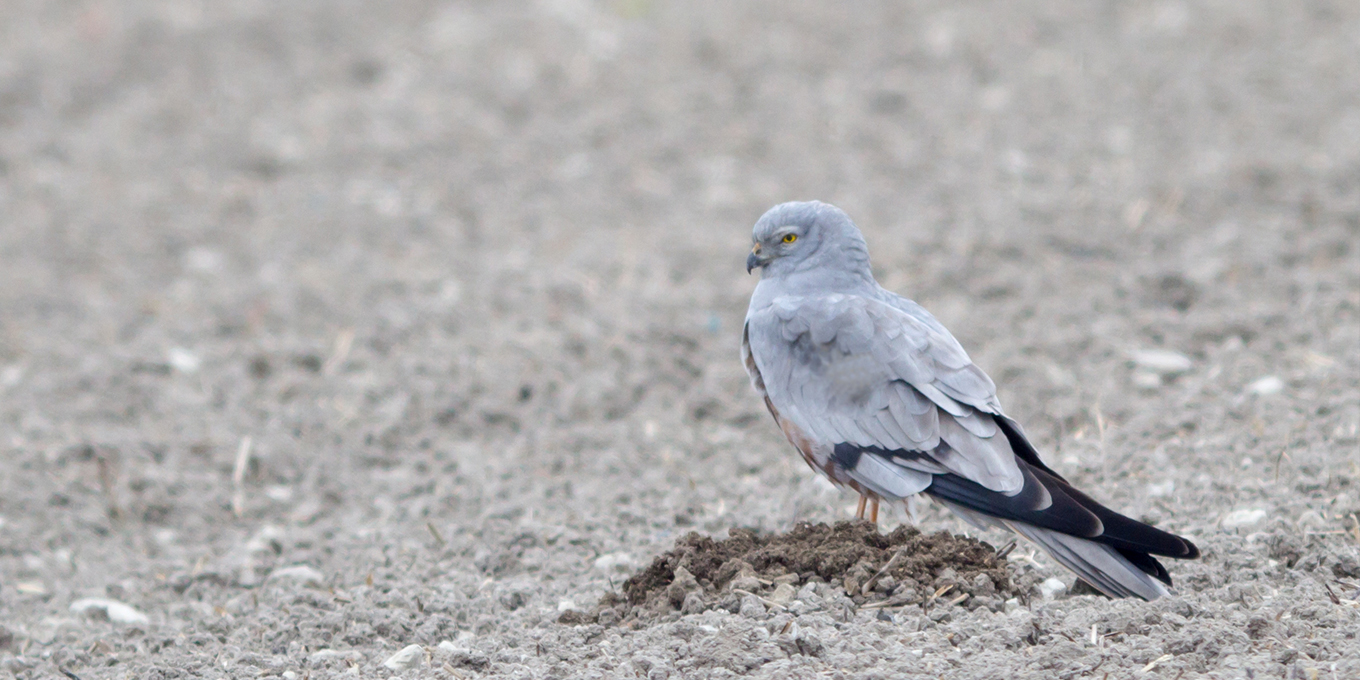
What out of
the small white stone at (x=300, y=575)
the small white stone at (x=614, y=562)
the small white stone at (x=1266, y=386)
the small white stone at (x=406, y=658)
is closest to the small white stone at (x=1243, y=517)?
the small white stone at (x=1266, y=386)

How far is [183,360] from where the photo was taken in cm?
673

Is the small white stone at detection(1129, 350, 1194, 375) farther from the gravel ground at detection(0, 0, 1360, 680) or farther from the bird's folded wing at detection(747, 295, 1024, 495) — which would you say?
the bird's folded wing at detection(747, 295, 1024, 495)

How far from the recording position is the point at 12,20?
11.1 m

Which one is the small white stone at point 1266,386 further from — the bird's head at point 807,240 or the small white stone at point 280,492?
the small white stone at point 280,492

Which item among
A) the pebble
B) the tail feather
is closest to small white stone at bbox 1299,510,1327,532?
the tail feather

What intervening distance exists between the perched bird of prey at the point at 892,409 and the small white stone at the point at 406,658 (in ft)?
4.20

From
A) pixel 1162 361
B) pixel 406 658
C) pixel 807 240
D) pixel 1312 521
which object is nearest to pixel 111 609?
pixel 406 658

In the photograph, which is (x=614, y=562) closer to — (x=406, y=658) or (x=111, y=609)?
(x=406, y=658)

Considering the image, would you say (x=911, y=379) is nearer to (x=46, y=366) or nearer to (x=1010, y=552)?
(x=1010, y=552)

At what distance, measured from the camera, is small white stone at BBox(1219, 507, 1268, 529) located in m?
4.10

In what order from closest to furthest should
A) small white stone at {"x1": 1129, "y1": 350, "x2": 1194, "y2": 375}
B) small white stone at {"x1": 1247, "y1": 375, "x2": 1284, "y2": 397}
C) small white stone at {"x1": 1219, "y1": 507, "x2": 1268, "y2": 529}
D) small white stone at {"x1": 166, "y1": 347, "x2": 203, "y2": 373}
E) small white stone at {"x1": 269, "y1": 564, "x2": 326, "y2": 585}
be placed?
small white stone at {"x1": 1219, "y1": 507, "x2": 1268, "y2": 529} → small white stone at {"x1": 269, "y1": 564, "x2": 326, "y2": 585} → small white stone at {"x1": 1247, "y1": 375, "x2": 1284, "y2": 397} → small white stone at {"x1": 1129, "y1": 350, "x2": 1194, "y2": 375} → small white stone at {"x1": 166, "y1": 347, "x2": 203, "y2": 373}

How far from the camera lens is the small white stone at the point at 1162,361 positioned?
579cm

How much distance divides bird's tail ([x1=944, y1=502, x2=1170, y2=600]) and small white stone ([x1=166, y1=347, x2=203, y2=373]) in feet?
14.9

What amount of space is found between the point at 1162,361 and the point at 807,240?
2219 mm
